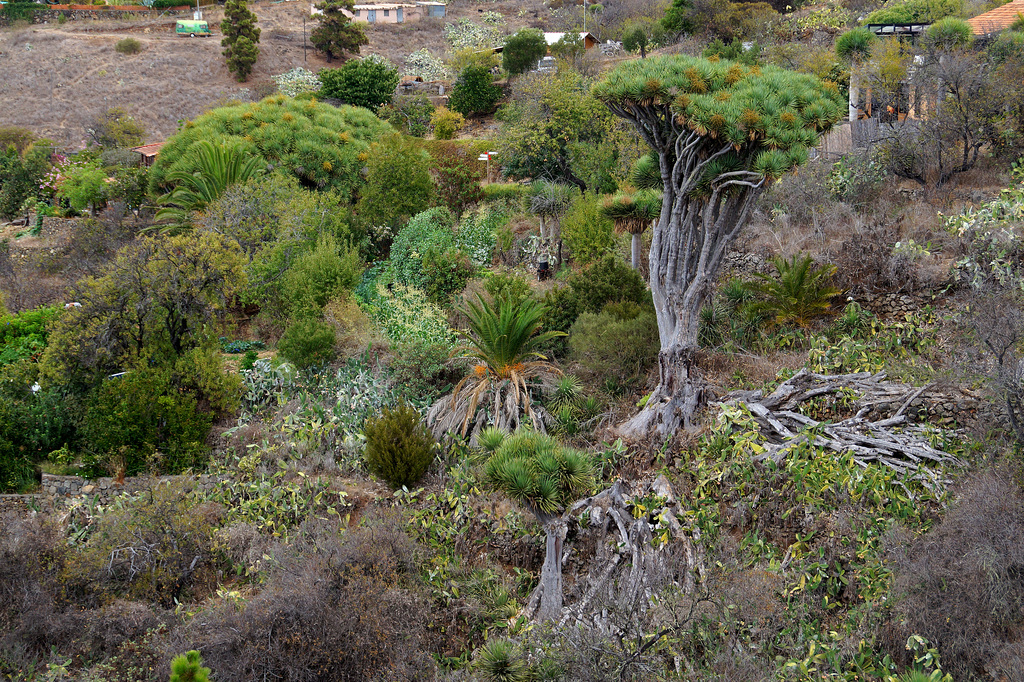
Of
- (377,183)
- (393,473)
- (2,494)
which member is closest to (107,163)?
(377,183)

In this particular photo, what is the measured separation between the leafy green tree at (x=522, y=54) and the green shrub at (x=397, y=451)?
75.5 feet

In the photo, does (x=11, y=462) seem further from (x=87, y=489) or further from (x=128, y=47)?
(x=128, y=47)

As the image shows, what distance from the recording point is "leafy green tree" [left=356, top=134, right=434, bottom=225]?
14883mm

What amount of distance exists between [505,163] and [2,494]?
1170 centimetres

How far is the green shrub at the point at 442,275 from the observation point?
42.0 feet

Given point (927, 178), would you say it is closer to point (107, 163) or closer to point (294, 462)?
point (294, 462)

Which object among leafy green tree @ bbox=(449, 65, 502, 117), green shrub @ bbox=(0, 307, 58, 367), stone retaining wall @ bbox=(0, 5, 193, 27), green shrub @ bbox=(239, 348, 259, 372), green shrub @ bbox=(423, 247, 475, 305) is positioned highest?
stone retaining wall @ bbox=(0, 5, 193, 27)

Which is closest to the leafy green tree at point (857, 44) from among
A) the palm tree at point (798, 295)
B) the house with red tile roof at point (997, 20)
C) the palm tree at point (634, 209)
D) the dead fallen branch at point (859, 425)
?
the house with red tile roof at point (997, 20)

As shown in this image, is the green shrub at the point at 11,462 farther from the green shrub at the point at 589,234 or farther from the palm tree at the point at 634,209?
the green shrub at the point at 589,234

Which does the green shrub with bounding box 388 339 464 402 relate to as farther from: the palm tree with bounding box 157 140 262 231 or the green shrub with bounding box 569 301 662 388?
the palm tree with bounding box 157 140 262 231

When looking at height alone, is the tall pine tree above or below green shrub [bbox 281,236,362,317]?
above

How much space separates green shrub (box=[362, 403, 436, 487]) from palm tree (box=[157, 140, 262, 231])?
898 centimetres

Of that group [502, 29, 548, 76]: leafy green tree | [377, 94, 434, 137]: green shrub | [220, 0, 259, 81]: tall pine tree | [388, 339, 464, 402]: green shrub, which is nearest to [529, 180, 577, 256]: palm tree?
[388, 339, 464, 402]: green shrub

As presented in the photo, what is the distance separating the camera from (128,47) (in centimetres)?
3838
